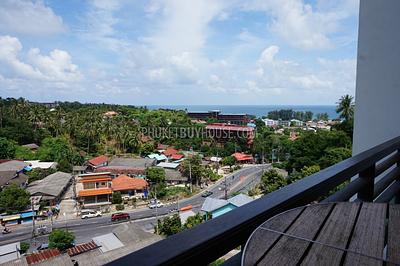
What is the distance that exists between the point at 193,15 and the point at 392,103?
6227 mm

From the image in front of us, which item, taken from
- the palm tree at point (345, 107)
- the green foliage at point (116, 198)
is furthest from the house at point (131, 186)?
the palm tree at point (345, 107)

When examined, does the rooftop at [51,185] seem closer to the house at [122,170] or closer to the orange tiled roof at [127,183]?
the house at [122,170]

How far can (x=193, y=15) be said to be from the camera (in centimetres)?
707

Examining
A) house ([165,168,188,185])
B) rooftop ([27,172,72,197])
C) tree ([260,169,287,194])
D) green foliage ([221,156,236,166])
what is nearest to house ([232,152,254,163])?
green foliage ([221,156,236,166])

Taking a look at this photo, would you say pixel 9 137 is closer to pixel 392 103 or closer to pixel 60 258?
pixel 60 258

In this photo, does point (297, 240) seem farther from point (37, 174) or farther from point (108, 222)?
point (37, 174)

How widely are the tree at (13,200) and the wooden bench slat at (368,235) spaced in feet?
45.1

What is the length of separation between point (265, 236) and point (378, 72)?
1.79 meters

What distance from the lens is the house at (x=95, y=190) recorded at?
530 inches

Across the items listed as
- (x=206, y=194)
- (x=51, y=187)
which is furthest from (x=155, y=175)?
(x=51, y=187)

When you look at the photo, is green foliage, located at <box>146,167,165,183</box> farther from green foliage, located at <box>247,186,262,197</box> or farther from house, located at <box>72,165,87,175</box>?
house, located at <box>72,165,87,175</box>

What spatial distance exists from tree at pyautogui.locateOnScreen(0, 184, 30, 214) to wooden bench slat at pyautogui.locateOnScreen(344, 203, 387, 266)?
13.7 meters

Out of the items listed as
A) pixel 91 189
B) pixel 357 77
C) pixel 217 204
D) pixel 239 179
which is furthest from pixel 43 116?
pixel 357 77

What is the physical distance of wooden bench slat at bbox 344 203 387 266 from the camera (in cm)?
41
